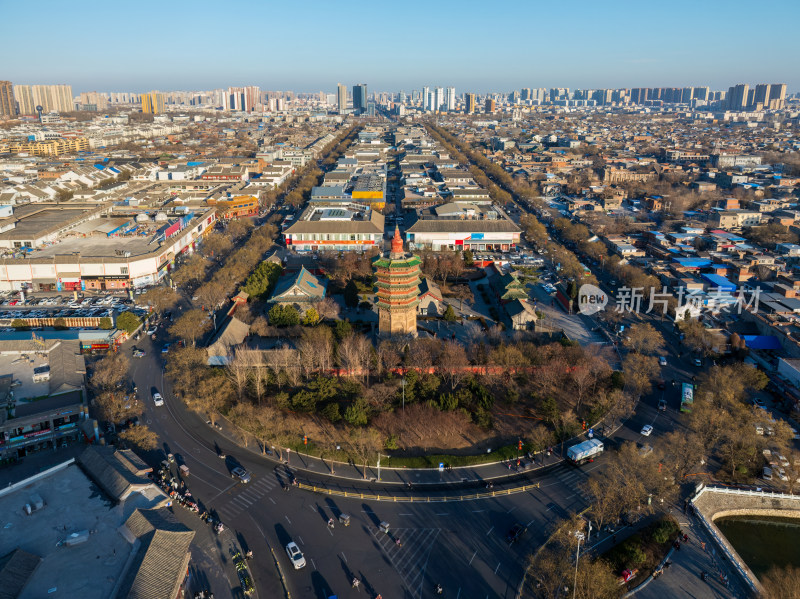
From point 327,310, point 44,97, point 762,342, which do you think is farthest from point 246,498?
point 44,97

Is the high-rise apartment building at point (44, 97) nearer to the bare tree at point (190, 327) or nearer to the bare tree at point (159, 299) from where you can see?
the bare tree at point (159, 299)

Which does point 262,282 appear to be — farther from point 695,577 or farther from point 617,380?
point 695,577

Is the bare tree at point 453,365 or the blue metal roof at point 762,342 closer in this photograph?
the bare tree at point 453,365

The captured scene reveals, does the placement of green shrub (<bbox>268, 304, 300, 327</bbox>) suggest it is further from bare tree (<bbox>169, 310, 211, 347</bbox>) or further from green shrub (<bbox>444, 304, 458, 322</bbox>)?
green shrub (<bbox>444, 304, 458, 322</bbox>)

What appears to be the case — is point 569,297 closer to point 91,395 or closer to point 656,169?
point 91,395

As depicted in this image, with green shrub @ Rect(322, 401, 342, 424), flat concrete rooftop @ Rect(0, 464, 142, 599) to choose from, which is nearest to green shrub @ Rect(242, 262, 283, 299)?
green shrub @ Rect(322, 401, 342, 424)

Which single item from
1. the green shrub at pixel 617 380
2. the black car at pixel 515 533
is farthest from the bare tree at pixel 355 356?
the green shrub at pixel 617 380
